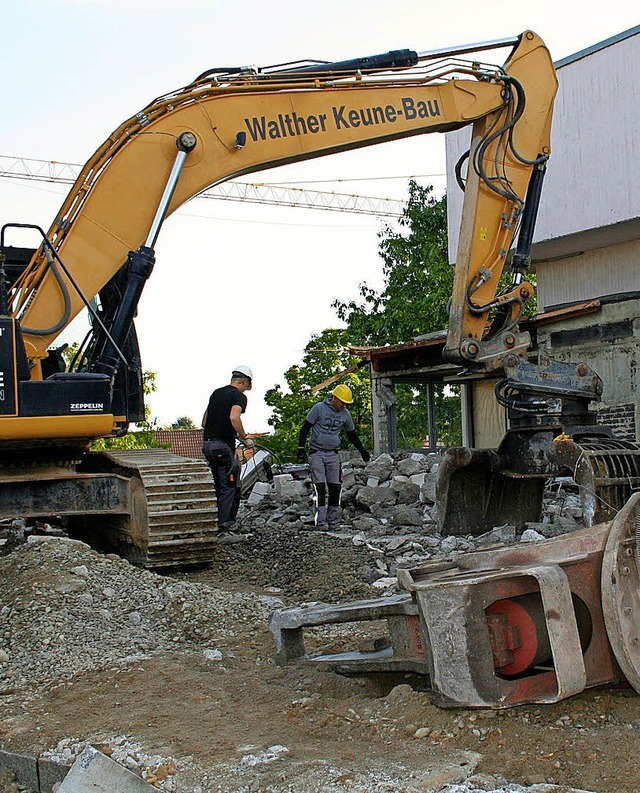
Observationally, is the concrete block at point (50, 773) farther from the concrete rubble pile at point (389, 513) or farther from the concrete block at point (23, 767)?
the concrete rubble pile at point (389, 513)

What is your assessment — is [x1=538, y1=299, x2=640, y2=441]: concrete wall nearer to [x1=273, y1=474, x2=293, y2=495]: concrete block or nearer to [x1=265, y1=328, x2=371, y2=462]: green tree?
[x1=273, y1=474, x2=293, y2=495]: concrete block

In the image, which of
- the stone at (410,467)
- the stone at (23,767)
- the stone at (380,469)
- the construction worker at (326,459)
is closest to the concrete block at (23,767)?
the stone at (23,767)

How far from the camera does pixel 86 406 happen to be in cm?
649

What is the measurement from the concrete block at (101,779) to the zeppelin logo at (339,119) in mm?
5263

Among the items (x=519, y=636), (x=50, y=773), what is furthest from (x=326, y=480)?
(x=50, y=773)

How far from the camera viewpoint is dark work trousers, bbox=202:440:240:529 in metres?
9.54

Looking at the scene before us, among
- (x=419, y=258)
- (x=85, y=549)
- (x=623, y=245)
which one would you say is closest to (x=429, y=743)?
(x=85, y=549)

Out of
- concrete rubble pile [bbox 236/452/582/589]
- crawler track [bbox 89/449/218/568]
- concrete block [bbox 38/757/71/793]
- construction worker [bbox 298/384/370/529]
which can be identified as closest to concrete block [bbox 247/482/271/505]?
concrete rubble pile [bbox 236/452/582/589]

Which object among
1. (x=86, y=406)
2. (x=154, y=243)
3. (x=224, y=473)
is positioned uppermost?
(x=154, y=243)

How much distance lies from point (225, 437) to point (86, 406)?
319cm

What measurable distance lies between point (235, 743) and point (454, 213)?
1278 cm

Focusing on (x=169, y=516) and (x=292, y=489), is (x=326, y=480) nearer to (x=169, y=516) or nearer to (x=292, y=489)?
(x=292, y=489)

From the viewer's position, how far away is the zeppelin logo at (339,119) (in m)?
7.34

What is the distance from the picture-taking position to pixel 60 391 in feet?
21.0
